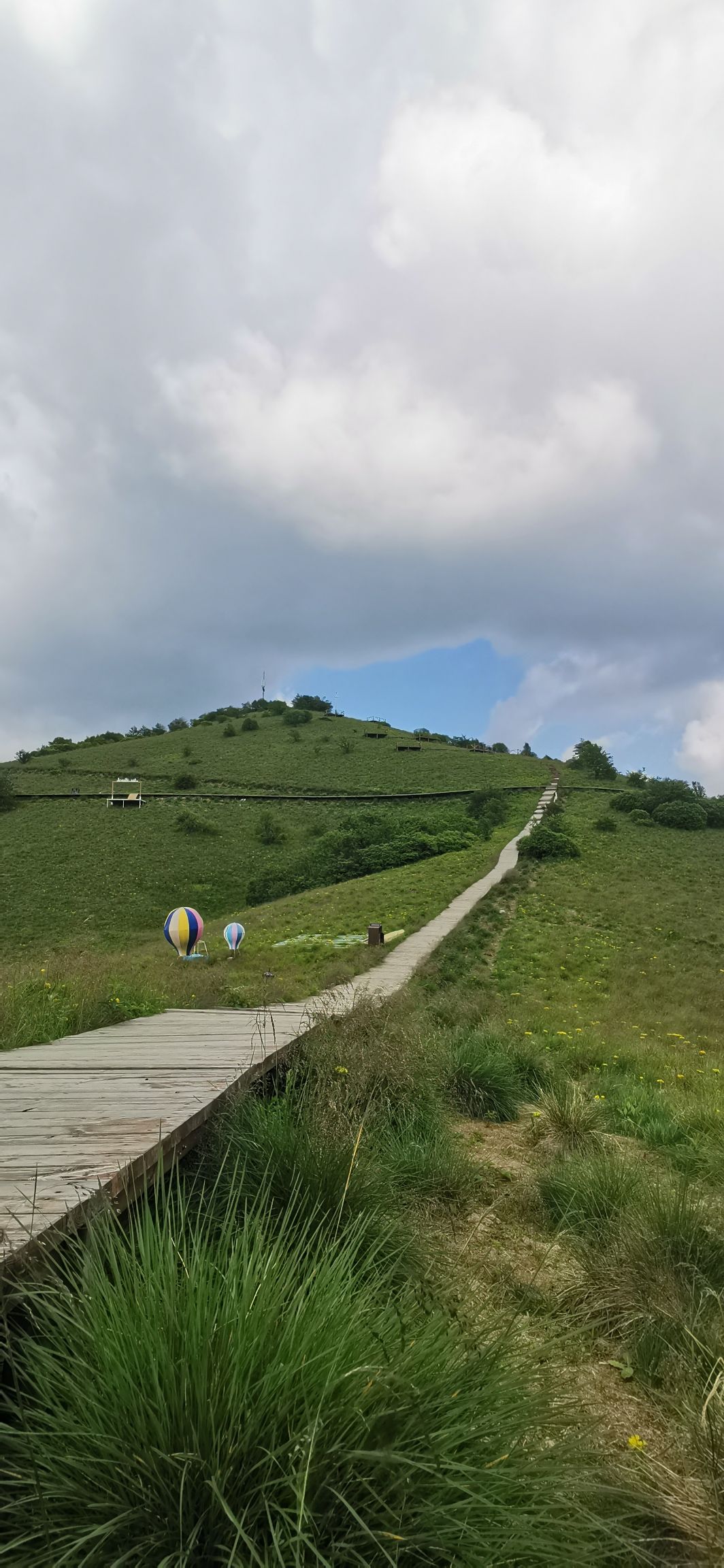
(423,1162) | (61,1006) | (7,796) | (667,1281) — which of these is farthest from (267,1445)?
(7,796)

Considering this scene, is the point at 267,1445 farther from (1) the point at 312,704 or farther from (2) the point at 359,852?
(1) the point at 312,704

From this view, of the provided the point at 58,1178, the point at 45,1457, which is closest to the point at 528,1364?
the point at 45,1457

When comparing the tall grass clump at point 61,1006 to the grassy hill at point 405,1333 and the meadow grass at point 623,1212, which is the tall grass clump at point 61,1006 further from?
the meadow grass at point 623,1212

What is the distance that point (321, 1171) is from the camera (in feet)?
10.3

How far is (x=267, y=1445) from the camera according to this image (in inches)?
62.0

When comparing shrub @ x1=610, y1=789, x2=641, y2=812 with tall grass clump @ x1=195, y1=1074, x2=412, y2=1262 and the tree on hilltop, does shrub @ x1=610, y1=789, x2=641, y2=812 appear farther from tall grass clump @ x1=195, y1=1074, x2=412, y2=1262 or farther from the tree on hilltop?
tall grass clump @ x1=195, y1=1074, x2=412, y2=1262

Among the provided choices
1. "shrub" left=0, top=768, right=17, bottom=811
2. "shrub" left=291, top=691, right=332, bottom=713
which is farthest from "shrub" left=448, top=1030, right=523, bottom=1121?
"shrub" left=291, top=691, right=332, bottom=713

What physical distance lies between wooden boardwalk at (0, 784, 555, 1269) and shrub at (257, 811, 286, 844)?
40.2m

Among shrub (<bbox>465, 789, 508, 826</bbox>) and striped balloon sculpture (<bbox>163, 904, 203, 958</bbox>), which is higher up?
shrub (<bbox>465, 789, 508, 826</bbox>)

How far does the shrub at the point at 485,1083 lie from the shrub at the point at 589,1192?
1808 millimetres

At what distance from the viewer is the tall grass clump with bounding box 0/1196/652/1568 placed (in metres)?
1.46

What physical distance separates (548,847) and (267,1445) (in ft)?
117

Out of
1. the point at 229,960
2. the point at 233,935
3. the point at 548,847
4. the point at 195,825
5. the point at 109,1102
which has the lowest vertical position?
the point at 229,960

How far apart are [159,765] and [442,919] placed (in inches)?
2089
